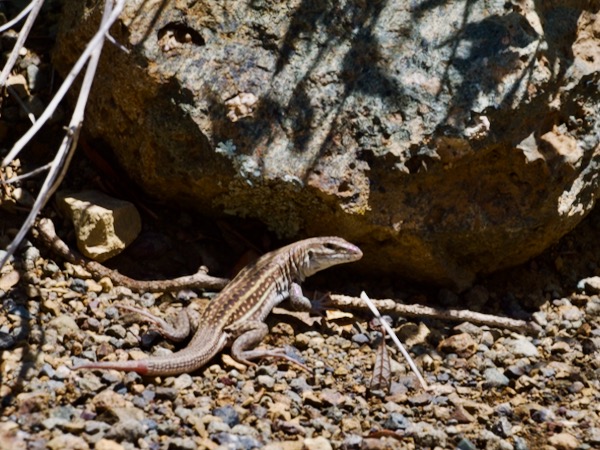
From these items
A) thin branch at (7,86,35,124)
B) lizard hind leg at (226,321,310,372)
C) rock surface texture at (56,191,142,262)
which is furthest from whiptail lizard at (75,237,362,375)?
thin branch at (7,86,35,124)

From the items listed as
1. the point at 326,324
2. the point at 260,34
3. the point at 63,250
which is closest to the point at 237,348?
the point at 326,324

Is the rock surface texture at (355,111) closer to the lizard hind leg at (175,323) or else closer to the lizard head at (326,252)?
the lizard head at (326,252)

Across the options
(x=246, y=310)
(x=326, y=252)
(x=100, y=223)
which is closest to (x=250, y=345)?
(x=246, y=310)

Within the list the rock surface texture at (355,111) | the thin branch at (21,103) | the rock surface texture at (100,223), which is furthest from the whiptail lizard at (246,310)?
the thin branch at (21,103)

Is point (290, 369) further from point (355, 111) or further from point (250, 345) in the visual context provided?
point (355, 111)

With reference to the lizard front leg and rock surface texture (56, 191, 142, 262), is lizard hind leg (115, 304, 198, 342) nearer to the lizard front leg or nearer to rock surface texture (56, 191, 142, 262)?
rock surface texture (56, 191, 142, 262)
